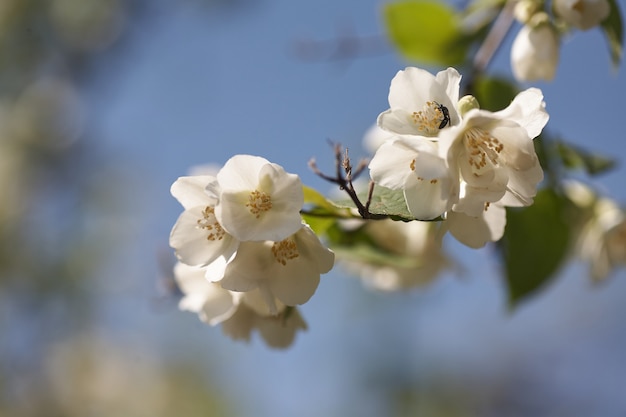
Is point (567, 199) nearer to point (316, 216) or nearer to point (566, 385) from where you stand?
point (316, 216)

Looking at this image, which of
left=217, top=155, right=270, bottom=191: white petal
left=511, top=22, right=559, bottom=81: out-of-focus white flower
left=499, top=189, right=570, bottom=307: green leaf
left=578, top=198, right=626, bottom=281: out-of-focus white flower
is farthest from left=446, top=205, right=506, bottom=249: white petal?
left=578, top=198, right=626, bottom=281: out-of-focus white flower

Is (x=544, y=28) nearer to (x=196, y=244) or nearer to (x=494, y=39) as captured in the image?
(x=494, y=39)

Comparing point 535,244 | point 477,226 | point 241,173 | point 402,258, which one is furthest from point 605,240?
point 241,173

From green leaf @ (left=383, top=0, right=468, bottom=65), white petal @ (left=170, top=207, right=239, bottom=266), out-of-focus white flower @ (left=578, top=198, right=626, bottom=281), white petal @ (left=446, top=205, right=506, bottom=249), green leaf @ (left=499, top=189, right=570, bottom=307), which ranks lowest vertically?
out-of-focus white flower @ (left=578, top=198, right=626, bottom=281)

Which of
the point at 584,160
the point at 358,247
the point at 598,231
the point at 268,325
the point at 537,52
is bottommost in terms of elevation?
the point at 598,231

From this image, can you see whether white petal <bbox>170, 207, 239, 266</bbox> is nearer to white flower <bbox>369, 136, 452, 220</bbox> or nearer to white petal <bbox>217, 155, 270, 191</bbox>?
white petal <bbox>217, 155, 270, 191</bbox>

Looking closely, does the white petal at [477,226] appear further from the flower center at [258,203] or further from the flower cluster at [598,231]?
the flower cluster at [598,231]

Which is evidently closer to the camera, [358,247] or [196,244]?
[196,244]
